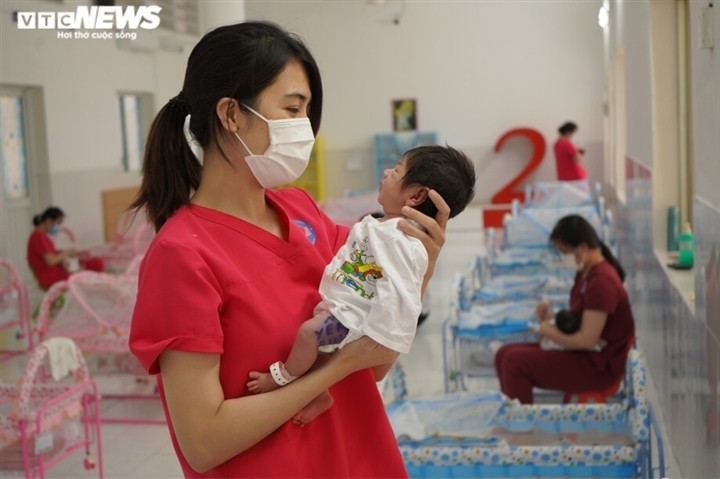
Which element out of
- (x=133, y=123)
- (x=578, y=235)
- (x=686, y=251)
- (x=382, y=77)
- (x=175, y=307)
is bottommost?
(x=686, y=251)

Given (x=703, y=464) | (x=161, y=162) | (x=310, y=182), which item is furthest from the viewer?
(x=310, y=182)

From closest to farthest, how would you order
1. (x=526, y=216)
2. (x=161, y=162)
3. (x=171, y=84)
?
(x=161, y=162) → (x=526, y=216) → (x=171, y=84)

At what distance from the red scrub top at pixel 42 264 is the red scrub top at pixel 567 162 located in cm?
755

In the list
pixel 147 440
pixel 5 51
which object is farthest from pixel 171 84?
pixel 147 440

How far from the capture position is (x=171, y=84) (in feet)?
37.4

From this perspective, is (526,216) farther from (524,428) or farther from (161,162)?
(161,162)

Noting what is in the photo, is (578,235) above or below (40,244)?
above

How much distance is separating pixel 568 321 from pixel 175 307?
3406 millimetres

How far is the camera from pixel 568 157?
13.0 metres

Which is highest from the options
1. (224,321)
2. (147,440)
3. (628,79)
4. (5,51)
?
(5,51)

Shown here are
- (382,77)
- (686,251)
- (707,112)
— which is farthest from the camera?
(382,77)

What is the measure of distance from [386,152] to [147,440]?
9.95m

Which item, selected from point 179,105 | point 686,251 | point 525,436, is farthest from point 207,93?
point 686,251

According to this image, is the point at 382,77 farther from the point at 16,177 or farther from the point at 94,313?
the point at 94,313
